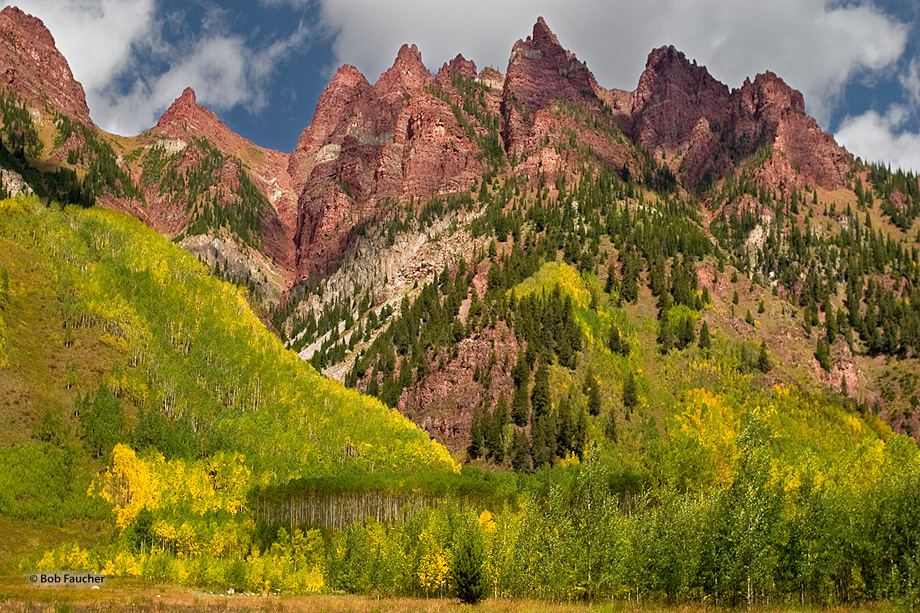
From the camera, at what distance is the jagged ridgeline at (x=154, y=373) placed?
120812mm

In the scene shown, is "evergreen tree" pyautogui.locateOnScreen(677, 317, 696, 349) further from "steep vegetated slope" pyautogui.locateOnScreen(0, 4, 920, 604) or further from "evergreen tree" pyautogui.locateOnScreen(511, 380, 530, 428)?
"evergreen tree" pyautogui.locateOnScreen(511, 380, 530, 428)

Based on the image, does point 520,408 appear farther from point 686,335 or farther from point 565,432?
point 686,335

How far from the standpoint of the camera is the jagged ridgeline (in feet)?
396

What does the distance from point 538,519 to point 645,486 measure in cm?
5234

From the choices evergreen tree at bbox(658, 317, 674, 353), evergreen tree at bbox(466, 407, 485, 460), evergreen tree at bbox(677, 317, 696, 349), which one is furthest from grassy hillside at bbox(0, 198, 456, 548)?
evergreen tree at bbox(677, 317, 696, 349)

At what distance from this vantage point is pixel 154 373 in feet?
446

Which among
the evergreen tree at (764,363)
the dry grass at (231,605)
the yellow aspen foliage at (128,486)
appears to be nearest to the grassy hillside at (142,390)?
the yellow aspen foliage at (128,486)

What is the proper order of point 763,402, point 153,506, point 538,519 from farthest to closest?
point 763,402
point 153,506
point 538,519

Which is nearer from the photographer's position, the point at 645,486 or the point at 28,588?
the point at 28,588

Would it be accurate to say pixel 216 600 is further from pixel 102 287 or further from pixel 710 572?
pixel 102 287

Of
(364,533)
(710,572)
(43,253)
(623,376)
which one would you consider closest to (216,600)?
(364,533)

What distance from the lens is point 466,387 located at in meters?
180

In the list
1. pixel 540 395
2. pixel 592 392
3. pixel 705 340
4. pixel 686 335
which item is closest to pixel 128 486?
pixel 540 395

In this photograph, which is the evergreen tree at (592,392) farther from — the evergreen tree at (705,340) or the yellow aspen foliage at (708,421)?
the evergreen tree at (705,340)
